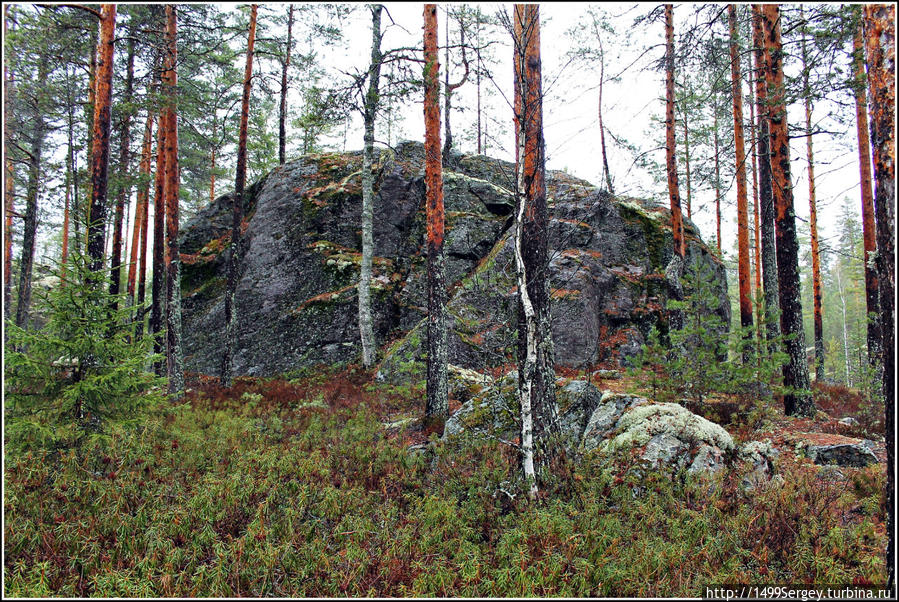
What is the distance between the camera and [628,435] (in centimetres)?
647

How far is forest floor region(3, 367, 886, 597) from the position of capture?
375cm

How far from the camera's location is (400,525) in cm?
481

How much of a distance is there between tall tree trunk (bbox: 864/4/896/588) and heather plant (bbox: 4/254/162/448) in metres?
7.81

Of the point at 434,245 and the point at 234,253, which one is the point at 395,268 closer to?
the point at 234,253

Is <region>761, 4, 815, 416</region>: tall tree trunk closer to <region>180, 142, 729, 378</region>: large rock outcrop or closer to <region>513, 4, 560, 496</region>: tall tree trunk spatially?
<region>180, 142, 729, 378</region>: large rock outcrop

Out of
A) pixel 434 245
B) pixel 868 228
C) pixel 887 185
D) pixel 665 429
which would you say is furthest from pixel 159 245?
pixel 868 228

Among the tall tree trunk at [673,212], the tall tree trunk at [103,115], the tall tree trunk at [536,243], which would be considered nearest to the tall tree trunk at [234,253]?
the tall tree trunk at [103,115]

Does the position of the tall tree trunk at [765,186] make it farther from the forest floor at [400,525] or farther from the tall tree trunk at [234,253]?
the tall tree trunk at [234,253]

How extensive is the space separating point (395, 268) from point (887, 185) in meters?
14.8

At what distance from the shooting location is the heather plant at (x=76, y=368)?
5.36 metres

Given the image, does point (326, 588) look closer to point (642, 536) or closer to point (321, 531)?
point (321, 531)

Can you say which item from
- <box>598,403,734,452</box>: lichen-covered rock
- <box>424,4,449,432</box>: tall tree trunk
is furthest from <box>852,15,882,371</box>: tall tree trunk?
<box>424,4,449,432</box>: tall tree trunk

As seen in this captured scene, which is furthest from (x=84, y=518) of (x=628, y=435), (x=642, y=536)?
(x=628, y=435)

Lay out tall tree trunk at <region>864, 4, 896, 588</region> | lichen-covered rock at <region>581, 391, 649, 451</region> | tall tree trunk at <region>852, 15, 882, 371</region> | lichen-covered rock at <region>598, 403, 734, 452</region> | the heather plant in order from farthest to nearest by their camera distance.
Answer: tall tree trunk at <region>852, 15, 882, 371</region> < lichen-covered rock at <region>581, 391, 649, 451</region> < lichen-covered rock at <region>598, 403, 734, 452</region> < the heather plant < tall tree trunk at <region>864, 4, 896, 588</region>
